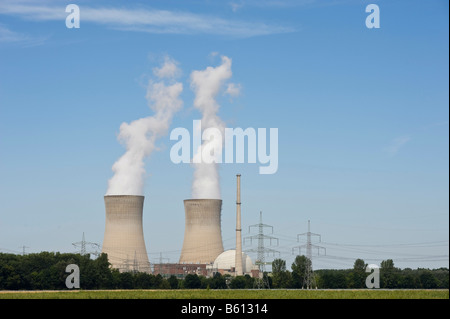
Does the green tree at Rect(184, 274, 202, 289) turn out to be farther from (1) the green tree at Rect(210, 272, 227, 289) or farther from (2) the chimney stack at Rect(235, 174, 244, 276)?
(2) the chimney stack at Rect(235, 174, 244, 276)

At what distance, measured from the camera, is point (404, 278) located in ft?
219

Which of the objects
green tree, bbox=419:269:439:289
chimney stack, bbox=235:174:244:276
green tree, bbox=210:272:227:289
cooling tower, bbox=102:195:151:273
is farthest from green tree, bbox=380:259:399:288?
cooling tower, bbox=102:195:151:273

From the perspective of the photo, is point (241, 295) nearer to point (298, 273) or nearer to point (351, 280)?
point (351, 280)

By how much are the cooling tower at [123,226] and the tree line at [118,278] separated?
72.3 inches

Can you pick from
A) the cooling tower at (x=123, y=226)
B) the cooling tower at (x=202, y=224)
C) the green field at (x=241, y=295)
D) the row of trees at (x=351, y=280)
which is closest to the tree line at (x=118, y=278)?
the row of trees at (x=351, y=280)

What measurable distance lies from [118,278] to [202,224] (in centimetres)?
934

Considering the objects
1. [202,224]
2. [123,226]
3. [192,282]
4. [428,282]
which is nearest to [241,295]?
[123,226]

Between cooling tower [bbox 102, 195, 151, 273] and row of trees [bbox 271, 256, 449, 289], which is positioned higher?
cooling tower [bbox 102, 195, 151, 273]

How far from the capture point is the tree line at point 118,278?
2207 inches

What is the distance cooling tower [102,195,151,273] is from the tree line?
184 centimetres

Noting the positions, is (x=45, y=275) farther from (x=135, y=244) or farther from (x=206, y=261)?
(x=206, y=261)

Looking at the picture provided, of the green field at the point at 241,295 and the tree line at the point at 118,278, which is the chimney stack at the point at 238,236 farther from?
the green field at the point at 241,295

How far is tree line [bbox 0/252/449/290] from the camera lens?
56062 millimetres
